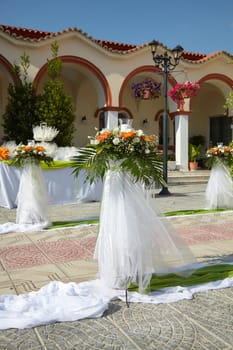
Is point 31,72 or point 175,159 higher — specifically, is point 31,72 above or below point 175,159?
above

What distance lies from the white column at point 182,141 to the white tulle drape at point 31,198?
10814mm

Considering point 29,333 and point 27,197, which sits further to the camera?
point 27,197

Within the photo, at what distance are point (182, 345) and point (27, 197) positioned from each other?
464cm

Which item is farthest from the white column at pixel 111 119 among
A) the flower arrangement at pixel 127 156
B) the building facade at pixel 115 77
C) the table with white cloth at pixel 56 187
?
the flower arrangement at pixel 127 156

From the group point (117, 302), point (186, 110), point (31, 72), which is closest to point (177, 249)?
point (117, 302)

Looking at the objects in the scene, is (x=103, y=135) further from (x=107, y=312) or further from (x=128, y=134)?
(x=107, y=312)

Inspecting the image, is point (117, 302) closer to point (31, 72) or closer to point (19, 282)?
point (19, 282)

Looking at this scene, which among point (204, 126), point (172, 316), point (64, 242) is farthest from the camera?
point (204, 126)

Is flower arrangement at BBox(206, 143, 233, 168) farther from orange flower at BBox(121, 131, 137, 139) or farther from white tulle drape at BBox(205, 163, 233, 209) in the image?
orange flower at BBox(121, 131, 137, 139)

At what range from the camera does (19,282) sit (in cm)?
374

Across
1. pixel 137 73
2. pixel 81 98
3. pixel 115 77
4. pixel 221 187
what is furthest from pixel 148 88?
pixel 221 187

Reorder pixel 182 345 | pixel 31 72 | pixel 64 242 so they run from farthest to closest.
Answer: pixel 31 72
pixel 64 242
pixel 182 345

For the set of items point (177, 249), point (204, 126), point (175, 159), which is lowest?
point (177, 249)

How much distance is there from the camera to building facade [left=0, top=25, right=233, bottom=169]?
13711mm
